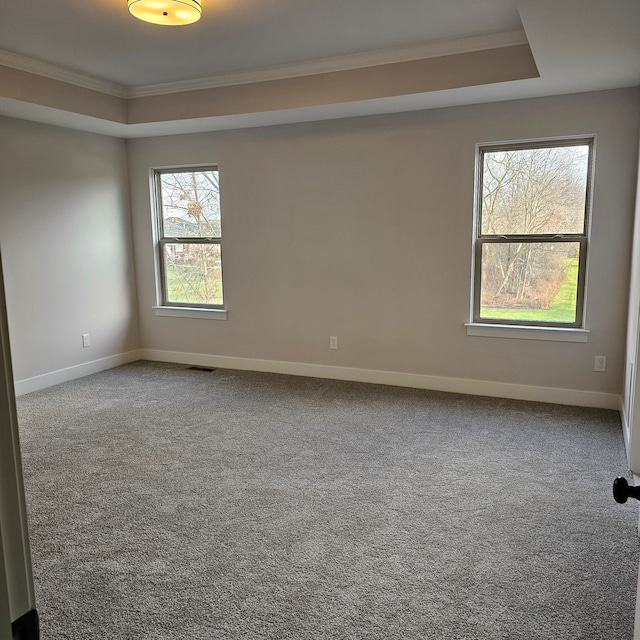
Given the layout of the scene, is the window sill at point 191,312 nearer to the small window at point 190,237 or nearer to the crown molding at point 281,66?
the small window at point 190,237

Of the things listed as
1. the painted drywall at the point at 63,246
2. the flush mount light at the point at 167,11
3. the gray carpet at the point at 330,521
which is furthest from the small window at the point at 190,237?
the flush mount light at the point at 167,11

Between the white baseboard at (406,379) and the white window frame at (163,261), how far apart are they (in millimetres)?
443

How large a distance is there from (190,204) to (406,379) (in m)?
2.85

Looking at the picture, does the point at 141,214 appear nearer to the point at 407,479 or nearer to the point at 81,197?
the point at 81,197

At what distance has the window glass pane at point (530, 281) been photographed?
4.22m

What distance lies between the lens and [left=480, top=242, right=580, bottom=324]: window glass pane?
13.8 feet

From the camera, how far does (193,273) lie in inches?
224

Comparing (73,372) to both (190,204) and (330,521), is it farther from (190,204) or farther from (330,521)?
(330,521)

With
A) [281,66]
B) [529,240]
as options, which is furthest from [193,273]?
[529,240]

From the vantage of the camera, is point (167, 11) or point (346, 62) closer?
point (167, 11)

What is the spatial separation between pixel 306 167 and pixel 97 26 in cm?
205

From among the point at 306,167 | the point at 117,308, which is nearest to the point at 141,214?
the point at 117,308

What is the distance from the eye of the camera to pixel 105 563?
7.38ft

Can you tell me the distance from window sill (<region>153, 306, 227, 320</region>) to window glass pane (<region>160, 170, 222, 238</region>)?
77 centimetres
